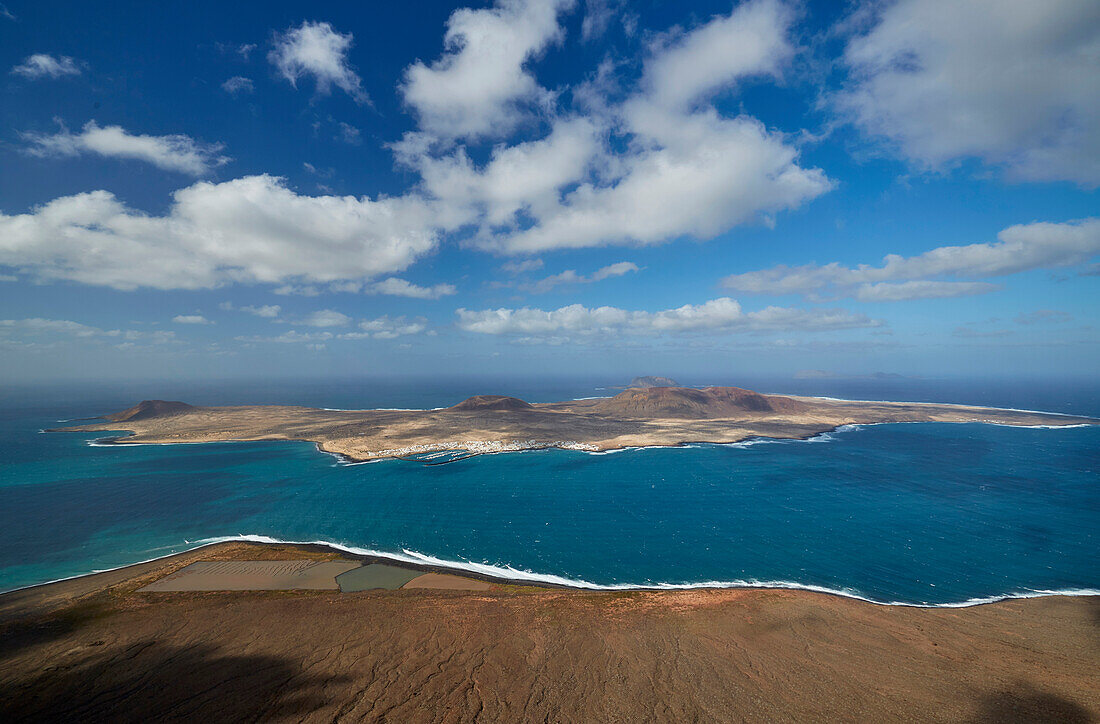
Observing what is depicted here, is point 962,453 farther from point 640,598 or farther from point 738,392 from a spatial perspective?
point 640,598

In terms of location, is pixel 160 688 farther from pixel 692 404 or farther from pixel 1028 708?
pixel 692 404

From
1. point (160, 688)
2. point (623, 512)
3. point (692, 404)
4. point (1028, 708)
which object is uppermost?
point (692, 404)

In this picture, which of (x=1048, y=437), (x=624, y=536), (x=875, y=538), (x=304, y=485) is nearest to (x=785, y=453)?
(x=875, y=538)

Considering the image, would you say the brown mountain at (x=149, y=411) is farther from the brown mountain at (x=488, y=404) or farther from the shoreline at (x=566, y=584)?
the shoreline at (x=566, y=584)

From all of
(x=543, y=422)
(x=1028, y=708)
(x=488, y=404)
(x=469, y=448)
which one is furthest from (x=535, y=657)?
(x=488, y=404)

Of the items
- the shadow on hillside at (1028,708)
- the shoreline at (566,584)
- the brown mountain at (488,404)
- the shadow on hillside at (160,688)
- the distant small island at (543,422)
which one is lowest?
the shoreline at (566,584)

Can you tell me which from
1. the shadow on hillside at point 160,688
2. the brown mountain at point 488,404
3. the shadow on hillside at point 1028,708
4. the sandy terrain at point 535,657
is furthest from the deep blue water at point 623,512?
the brown mountain at point 488,404
